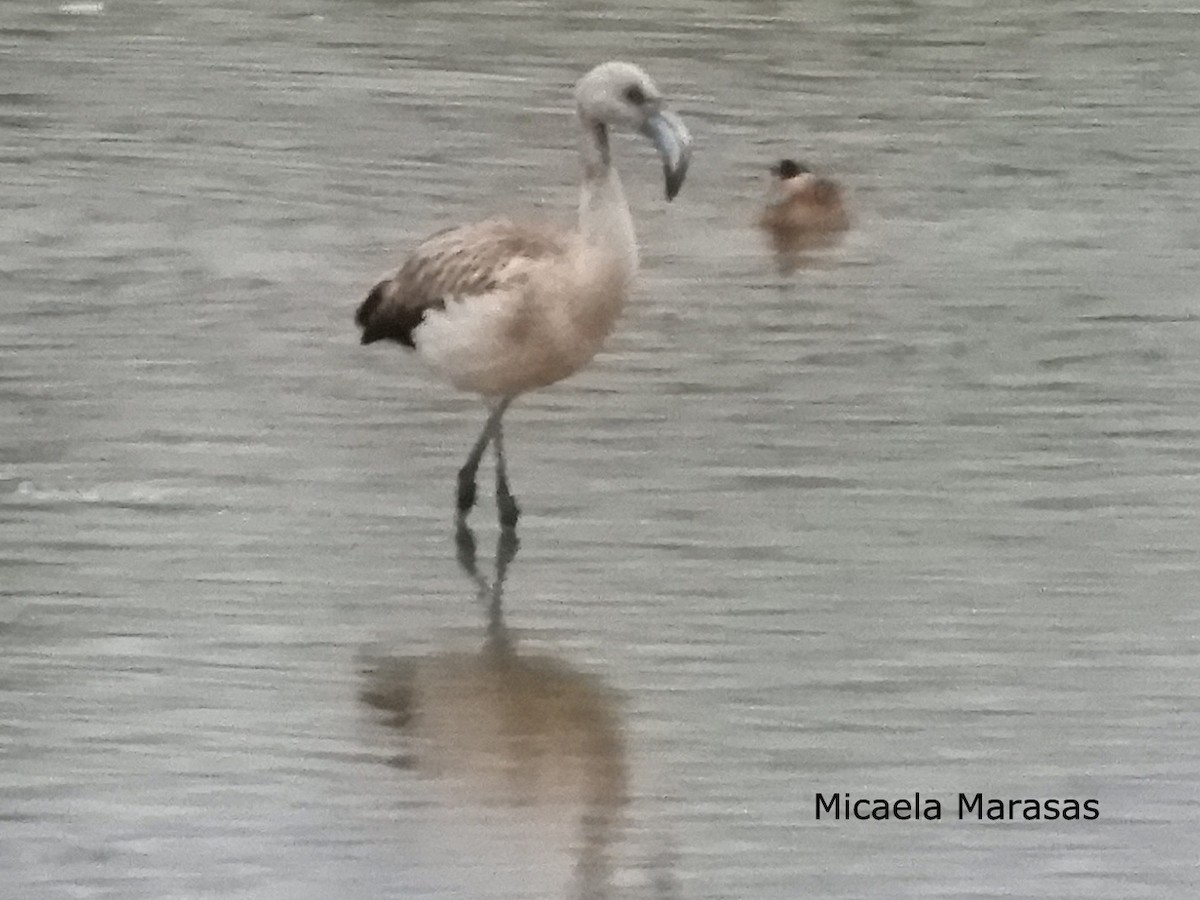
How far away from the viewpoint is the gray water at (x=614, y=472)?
316cm

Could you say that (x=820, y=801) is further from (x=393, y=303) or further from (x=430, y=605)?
(x=393, y=303)

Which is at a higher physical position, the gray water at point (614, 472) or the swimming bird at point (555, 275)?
the swimming bird at point (555, 275)

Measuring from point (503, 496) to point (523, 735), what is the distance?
78 centimetres

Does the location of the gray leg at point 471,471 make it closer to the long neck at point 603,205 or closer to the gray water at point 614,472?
the gray water at point 614,472

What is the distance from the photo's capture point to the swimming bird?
3.80 m

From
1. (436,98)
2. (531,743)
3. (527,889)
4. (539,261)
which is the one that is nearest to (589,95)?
(539,261)

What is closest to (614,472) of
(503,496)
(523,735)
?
(503,496)

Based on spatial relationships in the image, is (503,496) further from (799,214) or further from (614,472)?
(799,214)

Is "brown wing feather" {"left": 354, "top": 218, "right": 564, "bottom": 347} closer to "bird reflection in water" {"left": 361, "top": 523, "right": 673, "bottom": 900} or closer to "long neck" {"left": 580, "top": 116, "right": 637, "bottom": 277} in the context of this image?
"long neck" {"left": 580, "top": 116, "right": 637, "bottom": 277}

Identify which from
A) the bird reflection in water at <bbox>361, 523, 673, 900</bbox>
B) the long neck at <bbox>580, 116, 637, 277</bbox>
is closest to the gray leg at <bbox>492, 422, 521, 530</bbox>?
the bird reflection in water at <bbox>361, 523, 673, 900</bbox>

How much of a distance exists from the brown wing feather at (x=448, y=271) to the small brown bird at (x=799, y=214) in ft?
5.15

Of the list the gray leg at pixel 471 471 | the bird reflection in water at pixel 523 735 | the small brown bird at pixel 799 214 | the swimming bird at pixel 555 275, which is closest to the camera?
the bird reflection in water at pixel 523 735

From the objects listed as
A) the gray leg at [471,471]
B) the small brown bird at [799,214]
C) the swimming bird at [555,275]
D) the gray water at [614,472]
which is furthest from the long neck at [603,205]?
the small brown bird at [799,214]

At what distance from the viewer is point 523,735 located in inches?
133
